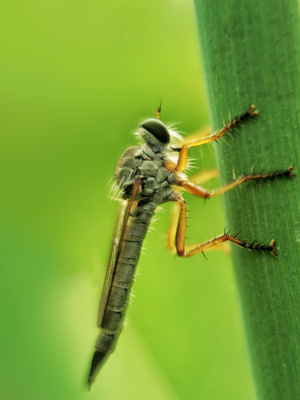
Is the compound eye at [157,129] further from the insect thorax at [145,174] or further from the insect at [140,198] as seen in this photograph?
the insect thorax at [145,174]

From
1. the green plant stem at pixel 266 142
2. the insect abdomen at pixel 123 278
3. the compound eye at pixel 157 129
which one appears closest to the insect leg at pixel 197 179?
the insect abdomen at pixel 123 278

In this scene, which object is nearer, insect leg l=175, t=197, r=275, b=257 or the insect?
insect leg l=175, t=197, r=275, b=257

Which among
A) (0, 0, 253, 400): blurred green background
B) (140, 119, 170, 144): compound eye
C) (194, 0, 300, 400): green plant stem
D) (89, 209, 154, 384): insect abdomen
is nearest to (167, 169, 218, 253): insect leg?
(0, 0, 253, 400): blurred green background

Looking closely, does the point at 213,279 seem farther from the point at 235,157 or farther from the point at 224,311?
the point at 235,157

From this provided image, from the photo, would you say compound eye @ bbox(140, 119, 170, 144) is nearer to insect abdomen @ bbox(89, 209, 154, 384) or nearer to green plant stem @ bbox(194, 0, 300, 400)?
insect abdomen @ bbox(89, 209, 154, 384)

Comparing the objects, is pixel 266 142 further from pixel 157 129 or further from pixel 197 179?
pixel 197 179

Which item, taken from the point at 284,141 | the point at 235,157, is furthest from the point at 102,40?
the point at 284,141

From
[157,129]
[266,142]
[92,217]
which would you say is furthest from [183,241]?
[266,142]
